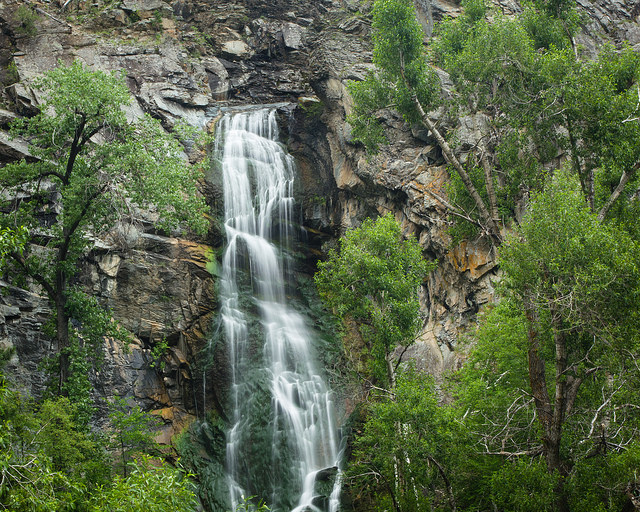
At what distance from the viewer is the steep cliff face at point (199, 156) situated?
24.4 m

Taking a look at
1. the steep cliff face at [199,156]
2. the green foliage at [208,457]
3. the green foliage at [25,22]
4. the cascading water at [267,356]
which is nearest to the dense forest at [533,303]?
the cascading water at [267,356]

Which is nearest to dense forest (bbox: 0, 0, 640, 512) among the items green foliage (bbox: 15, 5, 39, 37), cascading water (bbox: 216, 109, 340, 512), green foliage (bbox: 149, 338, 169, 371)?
cascading water (bbox: 216, 109, 340, 512)

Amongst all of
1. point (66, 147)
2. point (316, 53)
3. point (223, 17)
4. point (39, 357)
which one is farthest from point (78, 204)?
point (223, 17)

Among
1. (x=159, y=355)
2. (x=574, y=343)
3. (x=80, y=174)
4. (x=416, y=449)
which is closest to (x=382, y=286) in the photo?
(x=416, y=449)

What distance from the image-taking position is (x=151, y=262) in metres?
26.6

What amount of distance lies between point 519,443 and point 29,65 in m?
32.3

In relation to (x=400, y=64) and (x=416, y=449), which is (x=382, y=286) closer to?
(x=416, y=449)

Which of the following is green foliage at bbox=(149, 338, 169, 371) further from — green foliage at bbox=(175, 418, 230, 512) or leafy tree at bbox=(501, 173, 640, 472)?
leafy tree at bbox=(501, 173, 640, 472)

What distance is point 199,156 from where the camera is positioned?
32.9m

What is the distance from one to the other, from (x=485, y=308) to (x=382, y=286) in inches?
200

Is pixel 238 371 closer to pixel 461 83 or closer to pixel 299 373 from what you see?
pixel 299 373

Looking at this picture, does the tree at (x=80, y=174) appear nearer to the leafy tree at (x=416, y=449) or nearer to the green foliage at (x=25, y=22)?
the leafy tree at (x=416, y=449)

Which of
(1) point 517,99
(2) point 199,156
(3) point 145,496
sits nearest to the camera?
(3) point 145,496

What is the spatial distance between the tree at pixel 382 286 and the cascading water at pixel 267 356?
14.6 feet
